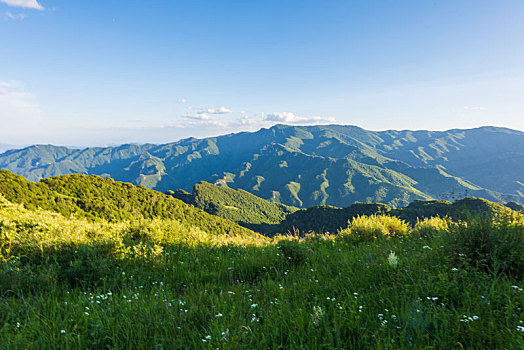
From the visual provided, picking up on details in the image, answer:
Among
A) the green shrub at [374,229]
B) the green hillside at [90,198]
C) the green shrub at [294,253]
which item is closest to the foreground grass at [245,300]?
the green shrub at [294,253]

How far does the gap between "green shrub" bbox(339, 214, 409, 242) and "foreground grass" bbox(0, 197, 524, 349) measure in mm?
2535

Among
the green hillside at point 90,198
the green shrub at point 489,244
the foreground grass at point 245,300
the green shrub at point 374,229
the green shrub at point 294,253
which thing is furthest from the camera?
the green hillside at point 90,198

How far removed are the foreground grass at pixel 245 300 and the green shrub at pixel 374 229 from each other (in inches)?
99.8

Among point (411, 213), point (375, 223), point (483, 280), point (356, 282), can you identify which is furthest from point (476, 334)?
point (411, 213)

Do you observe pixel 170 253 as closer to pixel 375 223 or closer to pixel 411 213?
pixel 375 223

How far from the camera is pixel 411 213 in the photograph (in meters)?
101

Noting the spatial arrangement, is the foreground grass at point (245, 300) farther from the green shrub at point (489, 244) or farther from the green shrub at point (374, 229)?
the green shrub at point (374, 229)

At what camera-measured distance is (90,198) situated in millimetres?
38969

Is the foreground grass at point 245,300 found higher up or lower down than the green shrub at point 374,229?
higher up

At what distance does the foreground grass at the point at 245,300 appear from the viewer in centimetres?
216

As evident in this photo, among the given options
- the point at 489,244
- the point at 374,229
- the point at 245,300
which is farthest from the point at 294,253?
the point at 374,229

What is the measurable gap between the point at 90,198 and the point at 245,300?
45996mm

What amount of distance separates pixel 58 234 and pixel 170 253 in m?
2.65

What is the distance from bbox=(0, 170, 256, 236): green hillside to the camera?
1811cm
